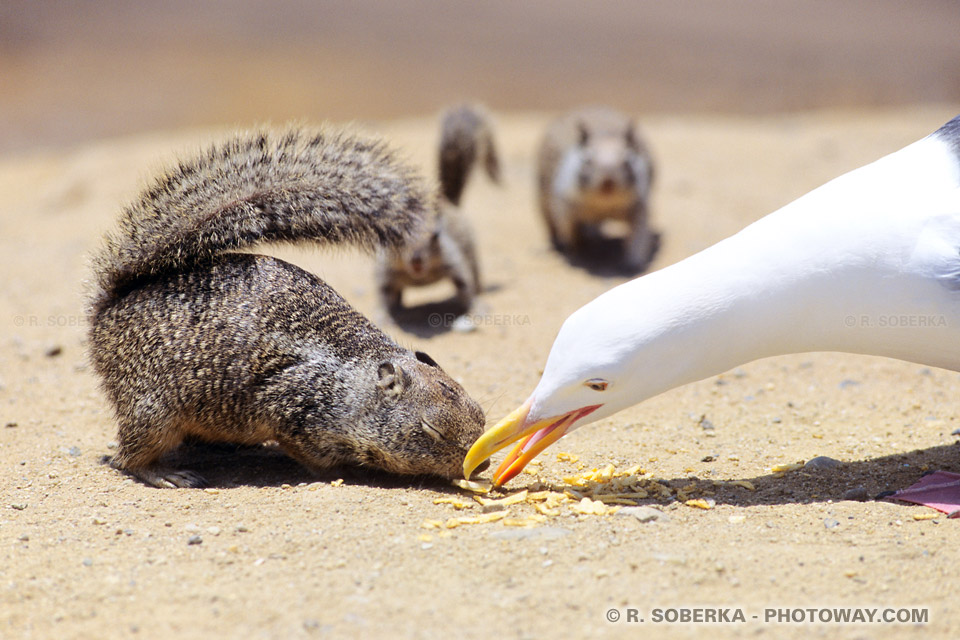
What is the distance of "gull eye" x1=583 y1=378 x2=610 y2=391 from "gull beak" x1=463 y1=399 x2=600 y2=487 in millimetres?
107

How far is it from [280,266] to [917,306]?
3154 mm

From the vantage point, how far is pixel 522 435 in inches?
154

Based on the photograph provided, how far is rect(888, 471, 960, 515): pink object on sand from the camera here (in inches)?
154

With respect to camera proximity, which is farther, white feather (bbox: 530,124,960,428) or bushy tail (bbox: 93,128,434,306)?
bushy tail (bbox: 93,128,434,306)

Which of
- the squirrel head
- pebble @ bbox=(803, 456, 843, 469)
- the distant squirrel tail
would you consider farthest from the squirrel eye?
the distant squirrel tail

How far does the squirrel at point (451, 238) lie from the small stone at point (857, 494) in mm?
4022

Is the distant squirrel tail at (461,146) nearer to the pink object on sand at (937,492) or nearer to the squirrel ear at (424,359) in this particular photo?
the squirrel ear at (424,359)

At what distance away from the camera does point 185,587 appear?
329 centimetres

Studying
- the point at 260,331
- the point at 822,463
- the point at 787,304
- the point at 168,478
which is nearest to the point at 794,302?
the point at 787,304

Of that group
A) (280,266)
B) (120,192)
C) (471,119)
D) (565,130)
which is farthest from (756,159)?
(280,266)

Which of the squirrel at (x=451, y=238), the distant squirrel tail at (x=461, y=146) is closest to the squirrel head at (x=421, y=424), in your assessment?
the squirrel at (x=451, y=238)

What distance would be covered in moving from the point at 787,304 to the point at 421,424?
1800 millimetres

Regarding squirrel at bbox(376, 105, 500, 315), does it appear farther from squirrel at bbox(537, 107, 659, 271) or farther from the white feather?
the white feather

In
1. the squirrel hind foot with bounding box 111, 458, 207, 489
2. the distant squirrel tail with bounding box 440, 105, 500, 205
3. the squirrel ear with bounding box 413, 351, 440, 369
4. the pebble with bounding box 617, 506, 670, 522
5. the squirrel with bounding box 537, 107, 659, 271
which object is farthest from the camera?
the squirrel with bounding box 537, 107, 659, 271
